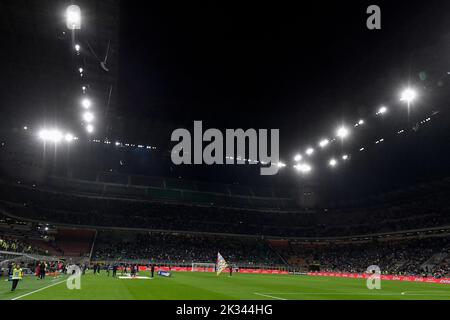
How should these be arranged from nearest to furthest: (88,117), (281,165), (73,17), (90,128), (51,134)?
(73,17) → (88,117) → (51,134) → (90,128) → (281,165)

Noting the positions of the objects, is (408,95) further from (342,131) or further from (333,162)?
A: (333,162)

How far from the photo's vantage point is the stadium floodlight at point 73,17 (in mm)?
23516

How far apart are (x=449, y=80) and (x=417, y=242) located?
32.7 metres

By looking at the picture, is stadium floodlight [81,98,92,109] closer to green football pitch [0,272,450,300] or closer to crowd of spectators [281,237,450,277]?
green football pitch [0,272,450,300]

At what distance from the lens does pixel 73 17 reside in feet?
79.2

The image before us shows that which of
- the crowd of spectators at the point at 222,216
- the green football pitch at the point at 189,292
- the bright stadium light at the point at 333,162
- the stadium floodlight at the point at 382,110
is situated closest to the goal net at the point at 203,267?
the crowd of spectators at the point at 222,216

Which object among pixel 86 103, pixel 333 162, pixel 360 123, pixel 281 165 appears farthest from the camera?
pixel 281 165

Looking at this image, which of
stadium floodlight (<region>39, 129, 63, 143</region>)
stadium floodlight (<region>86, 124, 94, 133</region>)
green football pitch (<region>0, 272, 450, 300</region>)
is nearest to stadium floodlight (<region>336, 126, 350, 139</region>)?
green football pitch (<region>0, 272, 450, 300</region>)

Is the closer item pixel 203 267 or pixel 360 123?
pixel 360 123

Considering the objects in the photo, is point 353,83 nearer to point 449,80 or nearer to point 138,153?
point 449,80

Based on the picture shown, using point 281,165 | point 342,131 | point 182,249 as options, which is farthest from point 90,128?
point 281,165

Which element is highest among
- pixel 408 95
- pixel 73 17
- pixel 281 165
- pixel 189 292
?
pixel 73 17

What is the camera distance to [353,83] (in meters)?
36.7
